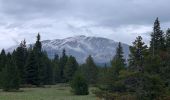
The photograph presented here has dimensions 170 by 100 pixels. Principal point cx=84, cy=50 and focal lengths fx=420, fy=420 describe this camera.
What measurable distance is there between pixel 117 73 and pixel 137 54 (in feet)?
58.0

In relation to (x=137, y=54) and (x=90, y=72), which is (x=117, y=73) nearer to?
(x=137, y=54)

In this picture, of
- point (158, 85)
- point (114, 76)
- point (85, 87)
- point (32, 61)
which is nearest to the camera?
point (158, 85)

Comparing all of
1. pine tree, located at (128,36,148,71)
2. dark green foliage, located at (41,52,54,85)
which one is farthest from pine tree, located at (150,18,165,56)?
dark green foliage, located at (41,52,54,85)

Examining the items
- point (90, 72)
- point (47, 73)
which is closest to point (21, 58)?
point (47, 73)

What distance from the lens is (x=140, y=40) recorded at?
3600 centimetres

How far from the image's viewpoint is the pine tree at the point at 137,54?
35.2m

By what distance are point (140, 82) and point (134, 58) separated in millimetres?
2092

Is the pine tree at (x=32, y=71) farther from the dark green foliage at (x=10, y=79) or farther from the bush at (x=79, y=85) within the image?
the bush at (x=79, y=85)

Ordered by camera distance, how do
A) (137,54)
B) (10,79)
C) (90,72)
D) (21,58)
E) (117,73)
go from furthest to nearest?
1. (90,72)
2. (21,58)
3. (10,79)
4. (117,73)
5. (137,54)

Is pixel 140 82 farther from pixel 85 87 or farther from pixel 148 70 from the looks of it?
pixel 85 87

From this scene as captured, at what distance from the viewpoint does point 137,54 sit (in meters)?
35.5

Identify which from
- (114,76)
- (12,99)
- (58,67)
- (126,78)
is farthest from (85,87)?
(58,67)

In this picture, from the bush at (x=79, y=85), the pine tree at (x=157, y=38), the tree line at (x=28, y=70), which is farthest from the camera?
the tree line at (x=28, y=70)

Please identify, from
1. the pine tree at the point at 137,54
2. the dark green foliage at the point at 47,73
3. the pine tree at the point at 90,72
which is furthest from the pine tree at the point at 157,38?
the pine tree at the point at 90,72
